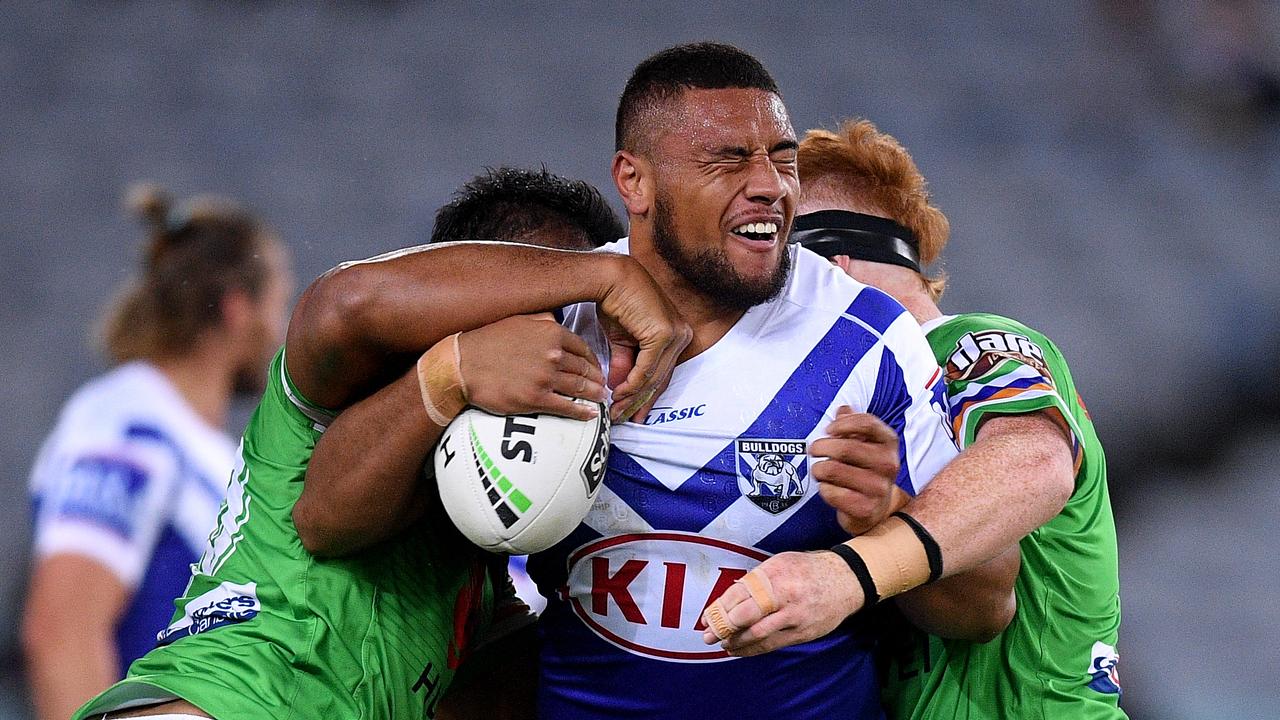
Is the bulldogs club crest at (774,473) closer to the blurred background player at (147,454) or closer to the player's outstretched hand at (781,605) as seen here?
the player's outstretched hand at (781,605)

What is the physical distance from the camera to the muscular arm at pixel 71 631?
17.0ft

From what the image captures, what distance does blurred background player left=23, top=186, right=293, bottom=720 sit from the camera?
5.23m

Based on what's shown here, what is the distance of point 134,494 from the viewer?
5.31 meters

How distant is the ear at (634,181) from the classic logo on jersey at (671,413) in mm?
428

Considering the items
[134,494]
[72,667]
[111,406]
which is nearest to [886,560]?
[134,494]

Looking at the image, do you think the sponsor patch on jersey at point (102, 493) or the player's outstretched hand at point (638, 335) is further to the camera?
the sponsor patch on jersey at point (102, 493)

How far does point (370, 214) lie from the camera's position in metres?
8.02

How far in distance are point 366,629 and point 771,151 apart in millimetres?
1314

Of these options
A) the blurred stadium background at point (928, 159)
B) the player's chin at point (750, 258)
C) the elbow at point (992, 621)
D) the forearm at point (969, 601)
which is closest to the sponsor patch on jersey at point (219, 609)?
the player's chin at point (750, 258)

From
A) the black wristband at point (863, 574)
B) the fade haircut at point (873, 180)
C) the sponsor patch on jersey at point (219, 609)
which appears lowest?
the sponsor patch on jersey at point (219, 609)

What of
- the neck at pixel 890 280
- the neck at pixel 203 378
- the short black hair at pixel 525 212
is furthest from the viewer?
the neck at pixel 203 378

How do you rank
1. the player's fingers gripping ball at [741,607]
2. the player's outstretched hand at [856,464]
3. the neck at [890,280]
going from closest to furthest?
1. the player's fingers gripping ball at [741,607]
2. the player's outstretched hand at [856,464]
3. the neck at [890,280]

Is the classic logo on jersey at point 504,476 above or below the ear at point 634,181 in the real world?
below

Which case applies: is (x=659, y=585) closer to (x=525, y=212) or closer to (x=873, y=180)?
(x=525, y=212)
